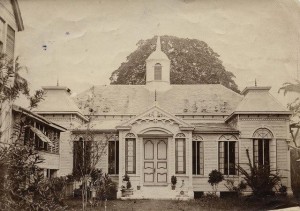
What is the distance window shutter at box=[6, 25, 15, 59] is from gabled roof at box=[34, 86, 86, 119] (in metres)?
0.78

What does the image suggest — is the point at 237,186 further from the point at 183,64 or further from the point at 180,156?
the point at 183,64

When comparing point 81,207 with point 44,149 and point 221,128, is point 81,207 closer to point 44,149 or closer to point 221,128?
point 44,149

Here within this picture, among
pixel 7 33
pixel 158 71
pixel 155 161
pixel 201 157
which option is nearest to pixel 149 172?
pixel 155 161

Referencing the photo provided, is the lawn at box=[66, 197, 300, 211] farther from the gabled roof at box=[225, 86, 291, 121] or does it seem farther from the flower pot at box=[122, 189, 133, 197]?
the gabled roof at box=[225, 86, 291, 121]

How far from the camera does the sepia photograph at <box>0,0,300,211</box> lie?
305 inches

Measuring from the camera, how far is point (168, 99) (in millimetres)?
8227

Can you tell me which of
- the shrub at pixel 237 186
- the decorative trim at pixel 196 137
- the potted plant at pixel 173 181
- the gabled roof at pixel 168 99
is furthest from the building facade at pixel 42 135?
the shrub at pixel 237 186

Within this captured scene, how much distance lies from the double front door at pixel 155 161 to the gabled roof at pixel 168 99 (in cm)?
64

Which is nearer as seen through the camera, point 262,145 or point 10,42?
point 10,42

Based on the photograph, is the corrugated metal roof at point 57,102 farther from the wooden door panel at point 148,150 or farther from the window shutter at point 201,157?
the window shutter at point 201,157

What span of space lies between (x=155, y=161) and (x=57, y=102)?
1.91 m

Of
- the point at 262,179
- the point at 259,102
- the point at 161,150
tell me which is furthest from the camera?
the point at 161,150

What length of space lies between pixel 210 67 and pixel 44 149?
2.97 m

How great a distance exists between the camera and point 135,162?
27.0 ft
